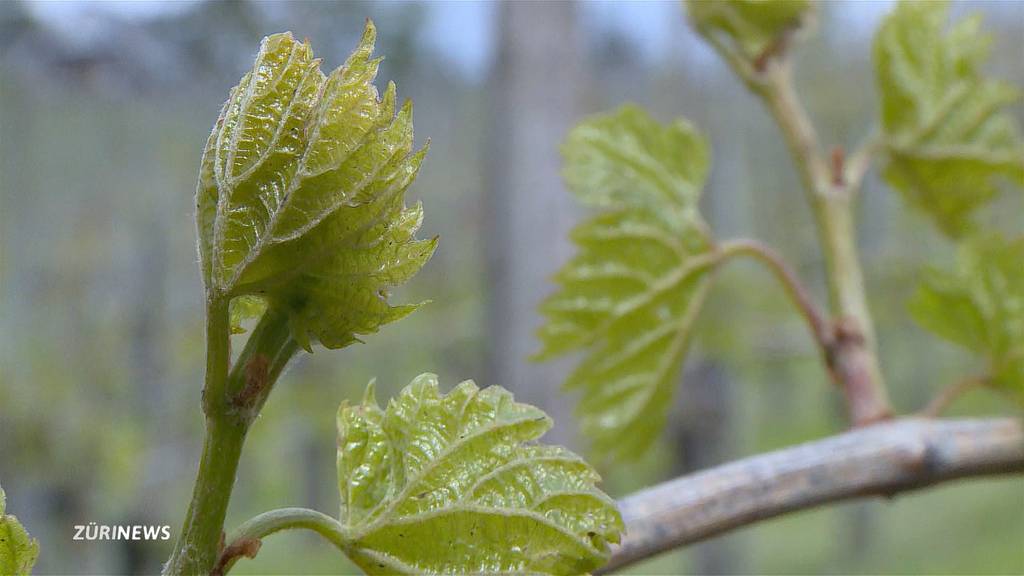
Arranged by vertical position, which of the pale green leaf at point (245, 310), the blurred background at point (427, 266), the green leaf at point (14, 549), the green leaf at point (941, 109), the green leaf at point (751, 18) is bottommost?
the green leaf at point (14, 549)

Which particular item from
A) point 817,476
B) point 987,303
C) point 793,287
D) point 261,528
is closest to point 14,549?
point 261,528

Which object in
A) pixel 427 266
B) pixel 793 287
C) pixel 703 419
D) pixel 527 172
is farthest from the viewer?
pixel 427 266

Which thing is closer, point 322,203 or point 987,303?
point 322,203

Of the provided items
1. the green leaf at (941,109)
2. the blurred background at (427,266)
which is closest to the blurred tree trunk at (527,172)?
the blurred background at (427,266)

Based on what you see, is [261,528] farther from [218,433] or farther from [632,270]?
[632,270]

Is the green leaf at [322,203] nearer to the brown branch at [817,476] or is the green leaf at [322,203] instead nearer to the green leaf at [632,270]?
the brown branch at [817,476]

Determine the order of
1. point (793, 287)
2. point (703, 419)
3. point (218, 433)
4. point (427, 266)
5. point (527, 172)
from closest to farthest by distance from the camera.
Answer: point (218, 433), point (793, 287), point (527, 172), point (703, 419), point (427, 266)

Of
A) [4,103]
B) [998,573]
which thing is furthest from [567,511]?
[998,573]

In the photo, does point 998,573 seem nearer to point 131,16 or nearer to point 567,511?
point 131,16
